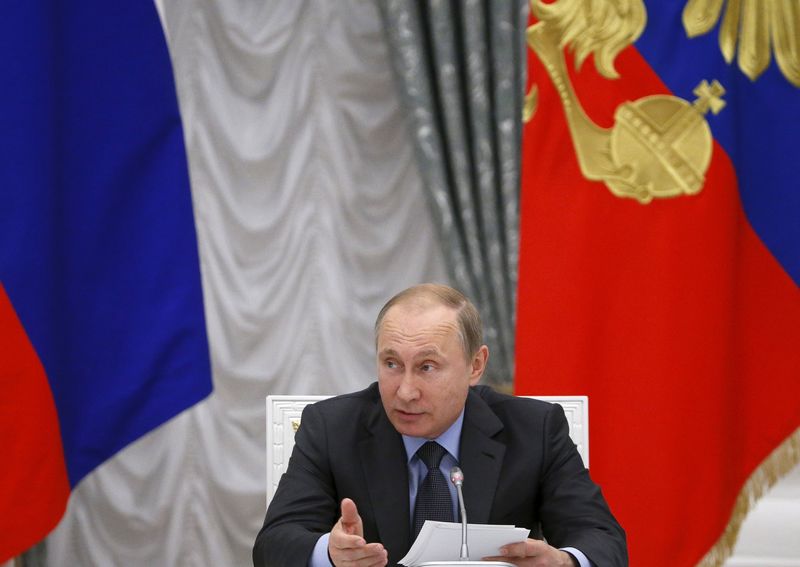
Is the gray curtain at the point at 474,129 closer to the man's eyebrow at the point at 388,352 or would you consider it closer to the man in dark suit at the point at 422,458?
the man in dark suit at the point at 422,458

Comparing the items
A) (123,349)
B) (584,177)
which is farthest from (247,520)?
(584,177)

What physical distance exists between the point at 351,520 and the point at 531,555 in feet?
1.26

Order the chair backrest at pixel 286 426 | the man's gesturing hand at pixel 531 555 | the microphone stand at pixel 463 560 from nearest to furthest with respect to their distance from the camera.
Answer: the microphone stand at pixel 463 560 < the man's gesturing hand at pixel 531 555 < the chair backrest at pixel 286 426

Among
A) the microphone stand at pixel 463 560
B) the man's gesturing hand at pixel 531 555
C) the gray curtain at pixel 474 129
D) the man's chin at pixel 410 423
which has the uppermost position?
the gray curtain at pixel 474 129

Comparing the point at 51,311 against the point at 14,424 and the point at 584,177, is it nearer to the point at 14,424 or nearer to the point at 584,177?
the point at 14,424

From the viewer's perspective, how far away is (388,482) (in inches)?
96.0

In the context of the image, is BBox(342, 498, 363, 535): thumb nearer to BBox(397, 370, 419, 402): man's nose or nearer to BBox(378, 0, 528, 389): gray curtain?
BBox(397, 370, 419, 402): man's nose

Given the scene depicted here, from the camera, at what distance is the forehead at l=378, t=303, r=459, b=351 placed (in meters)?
2.37

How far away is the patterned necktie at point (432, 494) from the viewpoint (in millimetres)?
2418

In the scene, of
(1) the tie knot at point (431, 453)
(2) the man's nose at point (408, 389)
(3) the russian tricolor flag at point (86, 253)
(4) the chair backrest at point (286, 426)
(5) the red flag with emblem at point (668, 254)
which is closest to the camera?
(2) the man's nose at point (408, 389)

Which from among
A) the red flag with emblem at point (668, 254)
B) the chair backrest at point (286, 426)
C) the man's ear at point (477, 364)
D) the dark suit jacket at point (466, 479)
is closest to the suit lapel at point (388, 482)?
the dark suit jacket at point (466, 479)

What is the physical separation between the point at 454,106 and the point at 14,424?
6.97 feet

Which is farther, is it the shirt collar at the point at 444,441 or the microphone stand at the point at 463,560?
the shirt collar at the point at 444,441

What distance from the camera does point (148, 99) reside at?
13.8 ft
